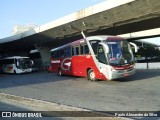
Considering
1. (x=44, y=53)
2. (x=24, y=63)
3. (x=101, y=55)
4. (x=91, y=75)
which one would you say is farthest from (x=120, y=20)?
(x=44, y=53)

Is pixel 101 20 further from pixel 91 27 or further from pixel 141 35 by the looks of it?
pixel 141 35

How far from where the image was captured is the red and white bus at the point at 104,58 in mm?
18672

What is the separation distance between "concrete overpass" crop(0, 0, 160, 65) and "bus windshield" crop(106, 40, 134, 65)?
6.17 meters

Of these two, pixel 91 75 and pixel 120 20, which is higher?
pixel 120 20

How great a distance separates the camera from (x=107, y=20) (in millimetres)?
30391

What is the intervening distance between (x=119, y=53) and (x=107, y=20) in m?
12.0

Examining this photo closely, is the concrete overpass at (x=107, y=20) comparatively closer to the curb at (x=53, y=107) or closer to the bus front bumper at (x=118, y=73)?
the bus front bumper at (x=118, y=73)

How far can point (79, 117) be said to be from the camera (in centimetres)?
845

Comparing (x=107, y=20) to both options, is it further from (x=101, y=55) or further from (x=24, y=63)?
(x=24, y=63)

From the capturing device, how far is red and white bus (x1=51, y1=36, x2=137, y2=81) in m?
18.7

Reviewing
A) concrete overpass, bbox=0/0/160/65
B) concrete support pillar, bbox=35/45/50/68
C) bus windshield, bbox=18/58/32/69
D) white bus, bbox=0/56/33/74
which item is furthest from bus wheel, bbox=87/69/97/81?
concrete support pillar, bbox=35/45/50/68

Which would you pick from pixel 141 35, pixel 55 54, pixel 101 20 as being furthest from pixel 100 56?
pixel 141 35

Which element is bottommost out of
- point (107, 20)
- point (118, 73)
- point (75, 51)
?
point (118, 73)

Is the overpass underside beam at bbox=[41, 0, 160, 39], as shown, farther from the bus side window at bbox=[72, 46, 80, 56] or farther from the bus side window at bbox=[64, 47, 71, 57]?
the bus side window at bbox=[72, 46, 80, 56]
